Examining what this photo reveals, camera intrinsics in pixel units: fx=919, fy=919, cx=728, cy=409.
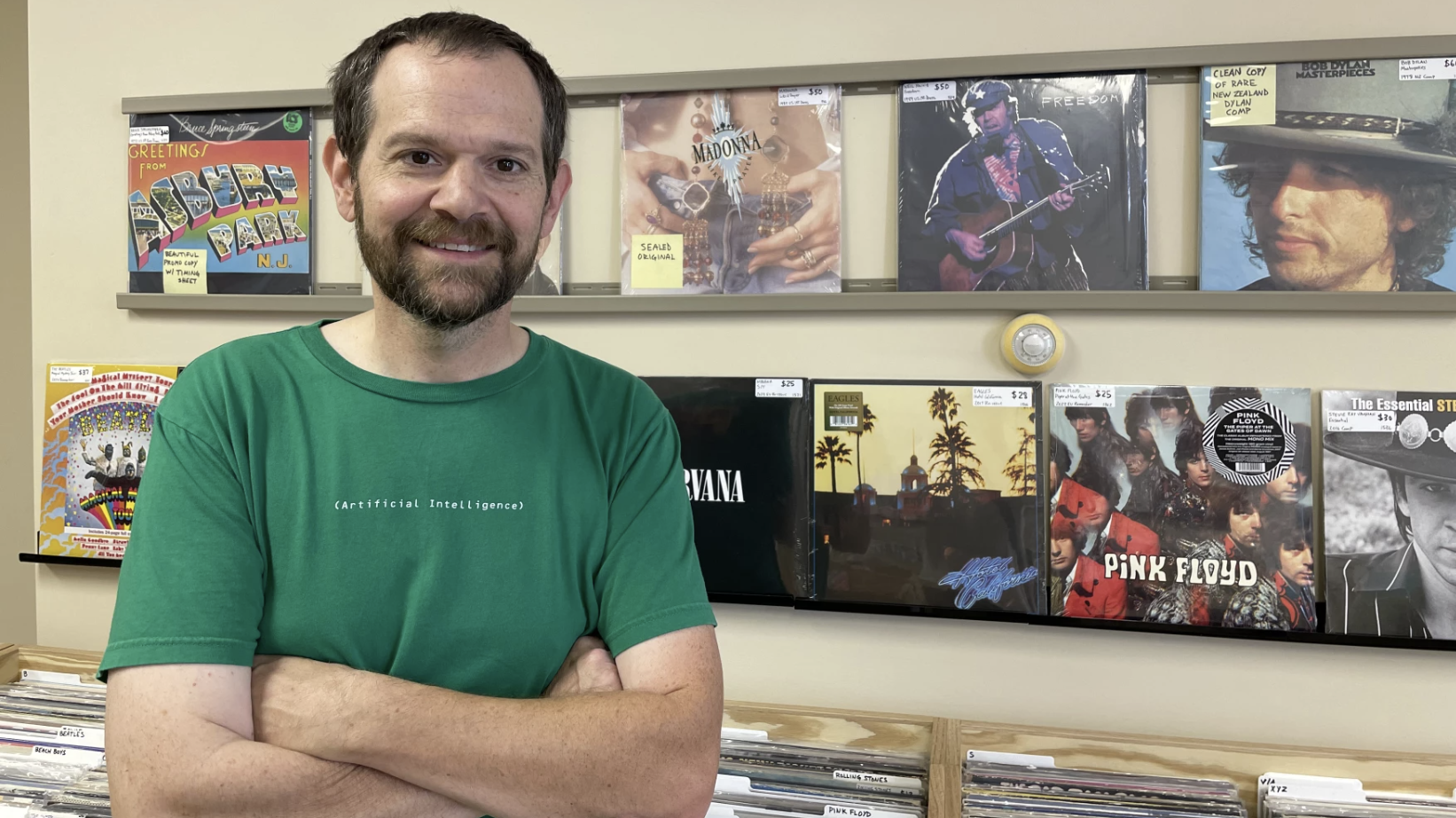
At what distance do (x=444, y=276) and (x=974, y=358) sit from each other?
1201 mm

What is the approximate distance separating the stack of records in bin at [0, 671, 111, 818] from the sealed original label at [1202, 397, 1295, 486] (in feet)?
7.03

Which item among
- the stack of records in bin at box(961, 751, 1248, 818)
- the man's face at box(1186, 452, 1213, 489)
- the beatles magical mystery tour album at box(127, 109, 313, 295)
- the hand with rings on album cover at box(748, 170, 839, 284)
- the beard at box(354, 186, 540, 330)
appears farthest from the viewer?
the beatles magical mystery tour album at box(127, 109, 313, 295)

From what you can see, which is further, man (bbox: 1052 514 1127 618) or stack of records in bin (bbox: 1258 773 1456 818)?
man (bbox: 1052 514 1127 618)

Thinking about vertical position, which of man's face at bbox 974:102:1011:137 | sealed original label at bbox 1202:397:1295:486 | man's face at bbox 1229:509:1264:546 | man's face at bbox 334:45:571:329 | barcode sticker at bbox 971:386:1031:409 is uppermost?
man's face at bbox 974:102:1011:137

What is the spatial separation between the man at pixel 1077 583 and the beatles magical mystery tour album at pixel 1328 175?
22.1 inches

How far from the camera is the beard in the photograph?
1078mm

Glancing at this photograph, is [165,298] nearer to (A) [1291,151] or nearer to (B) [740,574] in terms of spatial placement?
(B) [740,574]

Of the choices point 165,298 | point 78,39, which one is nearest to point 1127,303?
point 165,298

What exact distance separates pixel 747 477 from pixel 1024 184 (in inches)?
33.1

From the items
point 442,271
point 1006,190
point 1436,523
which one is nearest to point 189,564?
point 442,271

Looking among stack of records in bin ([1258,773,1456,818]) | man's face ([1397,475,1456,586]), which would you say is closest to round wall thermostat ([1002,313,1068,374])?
man's face ([1397,475,1456,586])

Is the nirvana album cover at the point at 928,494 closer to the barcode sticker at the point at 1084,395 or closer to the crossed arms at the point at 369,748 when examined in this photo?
the barcode sticker at the point at 1084,395

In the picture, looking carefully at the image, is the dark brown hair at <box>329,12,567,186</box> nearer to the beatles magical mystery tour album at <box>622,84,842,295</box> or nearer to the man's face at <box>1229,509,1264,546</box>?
the beatles magical mystery tour album at <box>622,84,842,295</box>

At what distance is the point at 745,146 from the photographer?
198cm
